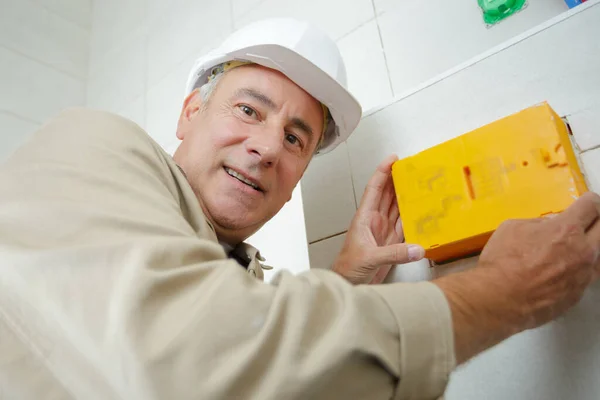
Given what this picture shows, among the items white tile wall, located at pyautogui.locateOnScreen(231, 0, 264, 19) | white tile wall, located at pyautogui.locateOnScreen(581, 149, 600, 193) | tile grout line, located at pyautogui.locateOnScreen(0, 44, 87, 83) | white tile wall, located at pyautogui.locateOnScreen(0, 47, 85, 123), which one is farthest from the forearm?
tile grout line, located at pyautogui.locateOnScreen(0, 44, 87, 83)

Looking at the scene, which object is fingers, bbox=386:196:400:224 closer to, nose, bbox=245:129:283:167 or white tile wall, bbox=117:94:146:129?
nose, bbox=245:129:283:167

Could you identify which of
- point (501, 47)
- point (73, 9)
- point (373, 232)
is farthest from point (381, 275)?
point (73, 9)

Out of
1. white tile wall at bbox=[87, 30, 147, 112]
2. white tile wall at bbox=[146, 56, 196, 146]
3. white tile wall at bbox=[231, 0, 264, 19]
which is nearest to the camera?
white tile wall at bbox=[231, 0, 264, 19]

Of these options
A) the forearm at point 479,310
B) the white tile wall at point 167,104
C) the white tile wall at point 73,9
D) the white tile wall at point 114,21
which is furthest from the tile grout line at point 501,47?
the white tile wall at point 73,9

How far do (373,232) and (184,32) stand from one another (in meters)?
1.28

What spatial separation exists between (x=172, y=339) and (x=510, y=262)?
36 centimetres

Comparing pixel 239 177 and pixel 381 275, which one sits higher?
pixel 239 177

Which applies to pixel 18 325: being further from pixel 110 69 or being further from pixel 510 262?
pixel 110 69

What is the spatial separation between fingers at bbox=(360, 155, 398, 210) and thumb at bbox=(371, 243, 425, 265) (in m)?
0.10

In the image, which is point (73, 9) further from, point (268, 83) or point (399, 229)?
point (399, 229)

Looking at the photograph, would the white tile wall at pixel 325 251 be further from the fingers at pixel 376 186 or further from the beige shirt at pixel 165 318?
the beige shirt at pixel 165 318

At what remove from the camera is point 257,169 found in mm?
807

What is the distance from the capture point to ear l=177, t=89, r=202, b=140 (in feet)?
3.08

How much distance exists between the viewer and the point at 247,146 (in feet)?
2.64
